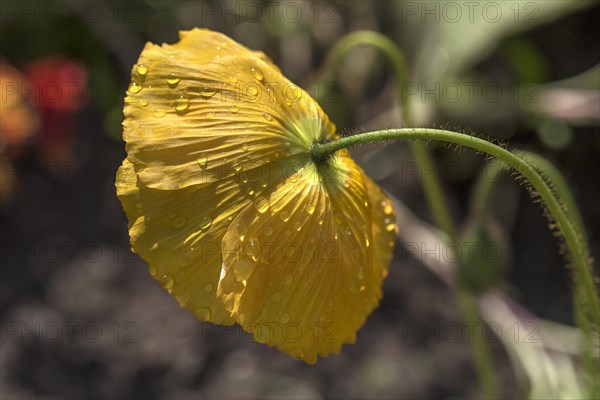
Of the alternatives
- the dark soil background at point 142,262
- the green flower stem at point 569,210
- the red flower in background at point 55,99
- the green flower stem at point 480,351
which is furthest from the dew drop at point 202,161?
the red flower in background at point 55,99

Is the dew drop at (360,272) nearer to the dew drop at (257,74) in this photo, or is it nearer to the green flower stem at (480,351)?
the dew drop at (257,74)

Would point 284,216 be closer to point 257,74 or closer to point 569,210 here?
point 257,74

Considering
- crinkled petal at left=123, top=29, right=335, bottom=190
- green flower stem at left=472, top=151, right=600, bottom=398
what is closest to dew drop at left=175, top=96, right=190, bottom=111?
crinkled petal at left=123, top=29, right=335, bottom=190

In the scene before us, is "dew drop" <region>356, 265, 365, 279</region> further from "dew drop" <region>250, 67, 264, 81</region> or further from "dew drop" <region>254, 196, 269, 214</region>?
"dew drop" <region>250, 67, 264, 81</region>

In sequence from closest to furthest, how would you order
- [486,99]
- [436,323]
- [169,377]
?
1. [169,377]
2. [436,323]
3. [486,99]

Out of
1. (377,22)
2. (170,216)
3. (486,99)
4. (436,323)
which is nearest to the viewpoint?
(170,216)

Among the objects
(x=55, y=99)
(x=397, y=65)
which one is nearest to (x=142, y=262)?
(x=55, y=99)

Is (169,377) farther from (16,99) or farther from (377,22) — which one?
(377,22)

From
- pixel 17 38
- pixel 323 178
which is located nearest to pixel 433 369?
pixel 323 178
